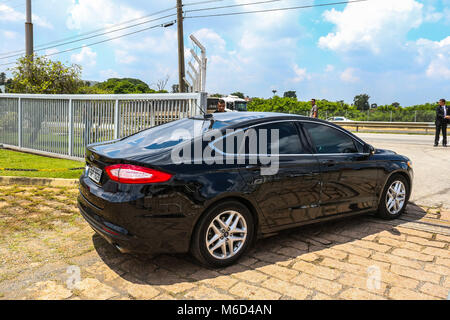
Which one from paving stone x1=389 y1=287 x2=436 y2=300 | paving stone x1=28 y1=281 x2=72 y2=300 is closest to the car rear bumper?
paving stone x1=28 y1=281 x2=72 y2=300

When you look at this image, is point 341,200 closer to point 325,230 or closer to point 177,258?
point 325,230

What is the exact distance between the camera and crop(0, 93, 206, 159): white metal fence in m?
7.95

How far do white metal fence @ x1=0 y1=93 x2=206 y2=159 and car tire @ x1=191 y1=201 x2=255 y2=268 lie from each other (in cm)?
389

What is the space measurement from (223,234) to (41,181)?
15.6 feet

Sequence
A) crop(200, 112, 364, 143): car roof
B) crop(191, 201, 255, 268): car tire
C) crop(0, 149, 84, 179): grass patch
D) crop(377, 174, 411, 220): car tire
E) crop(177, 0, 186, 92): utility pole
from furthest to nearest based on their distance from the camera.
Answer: crop(177, 0, 186, 92): utility pole → crop(0, 149, 84, 179): grass patch → crop(377, 174, 411, 220): car tire → crop(200, 112, 364, 143): car roof → crop(191, 201, 255, 268): car tire

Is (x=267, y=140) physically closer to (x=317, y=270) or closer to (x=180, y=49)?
(x=317, y=270)

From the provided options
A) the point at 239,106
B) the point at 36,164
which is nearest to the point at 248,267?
the point at 36,164

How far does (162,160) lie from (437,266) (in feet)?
9.52

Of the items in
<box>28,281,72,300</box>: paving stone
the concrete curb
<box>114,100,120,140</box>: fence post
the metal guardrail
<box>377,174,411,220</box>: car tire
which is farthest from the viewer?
the metal guardrail

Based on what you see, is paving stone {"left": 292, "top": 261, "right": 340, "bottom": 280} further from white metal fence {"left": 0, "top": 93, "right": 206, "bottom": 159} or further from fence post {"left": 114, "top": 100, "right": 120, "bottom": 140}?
fence post {"left": 114, "top": 100, "right": 120, "bottom": 140}

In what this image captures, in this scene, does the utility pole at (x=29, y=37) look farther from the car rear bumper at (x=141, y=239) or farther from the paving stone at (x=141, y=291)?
the paving stone at (x=141, y=291)

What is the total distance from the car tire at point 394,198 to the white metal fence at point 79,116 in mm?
3638

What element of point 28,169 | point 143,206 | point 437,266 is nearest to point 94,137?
point 28,169

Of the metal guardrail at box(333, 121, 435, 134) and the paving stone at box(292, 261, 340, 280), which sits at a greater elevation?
the metal guardrail at box(333, 121, 435, 134)
